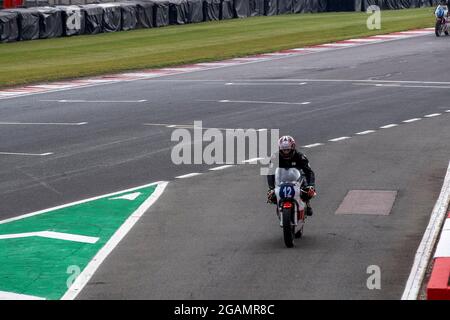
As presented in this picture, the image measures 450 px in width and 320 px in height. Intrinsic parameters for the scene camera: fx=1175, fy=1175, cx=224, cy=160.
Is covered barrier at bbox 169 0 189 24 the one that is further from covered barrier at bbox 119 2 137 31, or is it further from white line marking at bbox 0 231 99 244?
white line marking at bbox 0 231 99 244

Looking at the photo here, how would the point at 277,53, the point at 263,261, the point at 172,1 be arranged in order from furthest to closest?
the point at 172,1
the point at 277,53
the point at 263,261

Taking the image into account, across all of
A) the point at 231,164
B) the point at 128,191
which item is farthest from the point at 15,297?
the point at 231,164

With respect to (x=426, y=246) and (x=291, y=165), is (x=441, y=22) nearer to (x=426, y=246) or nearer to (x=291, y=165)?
(x=291, y=165)

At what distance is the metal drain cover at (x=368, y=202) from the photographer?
19.5 meters

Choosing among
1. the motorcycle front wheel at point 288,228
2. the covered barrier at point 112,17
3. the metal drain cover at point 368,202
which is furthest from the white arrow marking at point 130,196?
the covered barrier at point 112,17

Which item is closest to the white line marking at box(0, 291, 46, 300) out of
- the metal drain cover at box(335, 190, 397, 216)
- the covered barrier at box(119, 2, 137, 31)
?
the metal drain cover at box(335, 190, 397, 216)

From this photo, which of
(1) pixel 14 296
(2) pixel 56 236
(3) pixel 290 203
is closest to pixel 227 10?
(2) pixel 56 236

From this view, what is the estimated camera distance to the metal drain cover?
19.5 meters

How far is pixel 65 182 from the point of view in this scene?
2308 cm

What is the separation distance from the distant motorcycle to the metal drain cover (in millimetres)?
37689

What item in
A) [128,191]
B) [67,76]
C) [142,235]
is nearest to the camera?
[142,235]

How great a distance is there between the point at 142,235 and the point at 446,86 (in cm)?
2279

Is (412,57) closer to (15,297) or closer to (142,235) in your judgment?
(142,235)

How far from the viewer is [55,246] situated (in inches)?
683
